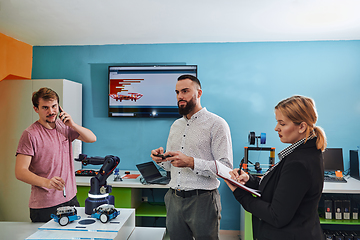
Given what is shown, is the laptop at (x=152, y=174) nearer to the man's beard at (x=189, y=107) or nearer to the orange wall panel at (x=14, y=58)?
the man's beard at (x=189, y=107)

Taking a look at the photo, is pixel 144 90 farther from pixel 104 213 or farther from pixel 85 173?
pixel 104 213

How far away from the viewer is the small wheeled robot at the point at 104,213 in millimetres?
1425

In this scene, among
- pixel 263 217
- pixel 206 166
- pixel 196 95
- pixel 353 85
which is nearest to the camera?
pixel 263 217

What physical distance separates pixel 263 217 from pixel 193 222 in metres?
0.67

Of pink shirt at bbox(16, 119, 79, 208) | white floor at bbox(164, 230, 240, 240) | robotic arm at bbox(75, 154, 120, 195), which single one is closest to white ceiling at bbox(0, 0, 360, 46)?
pink shirt at bbox(16, 119, 79, 208)

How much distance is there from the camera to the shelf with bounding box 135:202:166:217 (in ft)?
10.2

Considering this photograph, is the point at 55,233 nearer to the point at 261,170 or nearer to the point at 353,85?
the point at 261,170

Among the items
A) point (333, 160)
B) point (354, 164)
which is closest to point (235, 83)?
point (333, 160)

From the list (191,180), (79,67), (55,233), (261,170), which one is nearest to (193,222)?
(191,180)

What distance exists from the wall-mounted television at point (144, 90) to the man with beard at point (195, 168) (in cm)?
159

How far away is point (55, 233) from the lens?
133cm

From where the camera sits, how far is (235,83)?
11.6 feet

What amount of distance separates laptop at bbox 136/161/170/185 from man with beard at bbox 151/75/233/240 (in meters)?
1.08

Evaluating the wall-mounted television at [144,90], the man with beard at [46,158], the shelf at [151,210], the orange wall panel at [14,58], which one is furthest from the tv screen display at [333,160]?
the orange wall panel at [14,58]
